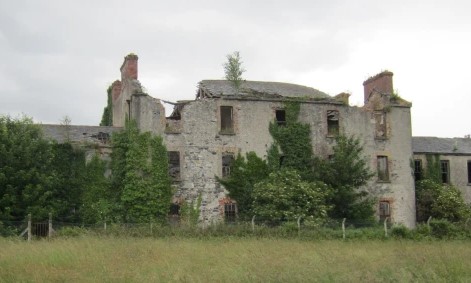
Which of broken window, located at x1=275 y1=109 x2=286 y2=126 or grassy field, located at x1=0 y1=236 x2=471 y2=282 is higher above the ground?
broken window, located at x1=275 y1=109 x2=286 y2=126

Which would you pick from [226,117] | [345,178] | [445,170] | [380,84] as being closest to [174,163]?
[226,117]

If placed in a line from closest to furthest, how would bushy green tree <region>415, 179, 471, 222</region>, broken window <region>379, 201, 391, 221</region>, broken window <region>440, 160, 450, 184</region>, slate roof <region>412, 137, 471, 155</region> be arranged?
broken window <region>379, 201, 391, 221</region> → bushy green tree <region>415, 179, 471, 222</region> → broken window <region>440, 160, 450, 184</region> → slate roof <region>412, 137, 471, 155</region>

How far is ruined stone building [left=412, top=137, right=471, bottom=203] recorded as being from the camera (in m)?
40.0

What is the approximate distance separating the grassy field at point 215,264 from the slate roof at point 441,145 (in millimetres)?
22057

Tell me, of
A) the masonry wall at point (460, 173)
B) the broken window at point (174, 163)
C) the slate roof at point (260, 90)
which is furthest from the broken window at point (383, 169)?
the broken window at point (174, 163)

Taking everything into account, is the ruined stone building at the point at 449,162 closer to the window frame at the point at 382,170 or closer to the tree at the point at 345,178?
the window frame at the point at 382,170

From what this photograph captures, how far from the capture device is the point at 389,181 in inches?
1462

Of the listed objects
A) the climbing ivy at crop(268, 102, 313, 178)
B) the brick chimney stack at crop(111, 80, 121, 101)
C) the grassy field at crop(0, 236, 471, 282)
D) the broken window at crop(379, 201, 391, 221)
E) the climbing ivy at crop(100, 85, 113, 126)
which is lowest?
the grassy field at crop(0, 236, 471, 282)

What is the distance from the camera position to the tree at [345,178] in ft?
111

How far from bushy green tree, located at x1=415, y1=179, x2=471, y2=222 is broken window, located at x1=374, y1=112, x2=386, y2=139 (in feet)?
14.1

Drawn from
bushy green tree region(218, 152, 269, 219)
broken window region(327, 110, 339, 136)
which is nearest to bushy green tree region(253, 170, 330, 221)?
bushy green tree region(218, 152, 269, 219)

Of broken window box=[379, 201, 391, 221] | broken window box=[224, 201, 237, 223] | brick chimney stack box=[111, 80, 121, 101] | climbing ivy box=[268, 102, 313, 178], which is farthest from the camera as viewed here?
brick chimney stack box=[111, 80, 121, 101]

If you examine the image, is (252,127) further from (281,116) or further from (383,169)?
(383,169)

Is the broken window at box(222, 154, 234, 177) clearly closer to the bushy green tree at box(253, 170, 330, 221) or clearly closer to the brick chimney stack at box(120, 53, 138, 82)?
the bushy green tree at box(253, 170, 330, 221)
